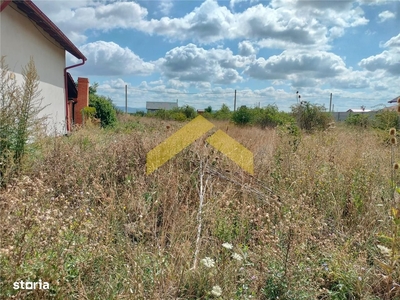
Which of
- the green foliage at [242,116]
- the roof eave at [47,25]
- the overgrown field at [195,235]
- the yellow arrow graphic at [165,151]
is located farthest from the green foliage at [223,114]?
the overgrown field at [195,235]

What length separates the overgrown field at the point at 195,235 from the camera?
63.3 inches

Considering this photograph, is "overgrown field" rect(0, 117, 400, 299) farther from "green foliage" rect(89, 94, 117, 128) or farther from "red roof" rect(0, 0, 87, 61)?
"green foliage" rect(89, 94, 117, 128)

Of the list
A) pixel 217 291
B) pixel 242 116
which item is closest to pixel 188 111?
pixel 242 116

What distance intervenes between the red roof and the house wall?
0.47ft

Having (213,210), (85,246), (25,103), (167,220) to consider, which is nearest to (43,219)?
(85,246)

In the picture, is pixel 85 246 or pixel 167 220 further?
pixel 167 220

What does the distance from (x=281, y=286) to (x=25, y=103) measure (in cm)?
→ 401

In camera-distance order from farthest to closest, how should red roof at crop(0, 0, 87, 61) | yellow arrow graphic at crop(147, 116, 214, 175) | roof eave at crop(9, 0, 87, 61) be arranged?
roof eave at crop(9, 0, 87, 61) → red roof at crop(0, 0, 87, 61) → yellow arrow graphic at crop(147, 116, 214, 175)

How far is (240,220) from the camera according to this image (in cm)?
258

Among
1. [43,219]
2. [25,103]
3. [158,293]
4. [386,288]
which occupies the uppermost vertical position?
[25,103]

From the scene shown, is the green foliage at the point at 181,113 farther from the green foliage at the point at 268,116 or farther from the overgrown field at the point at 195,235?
the overgrown field at the point at 195,235

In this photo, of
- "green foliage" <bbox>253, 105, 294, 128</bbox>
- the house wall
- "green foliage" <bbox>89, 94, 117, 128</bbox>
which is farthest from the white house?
"green foliage" <bbox>253, 105, 294, 128</bbox>

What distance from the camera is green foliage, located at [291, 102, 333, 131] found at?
11.3 m

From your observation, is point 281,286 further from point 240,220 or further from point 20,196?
point 20,196
